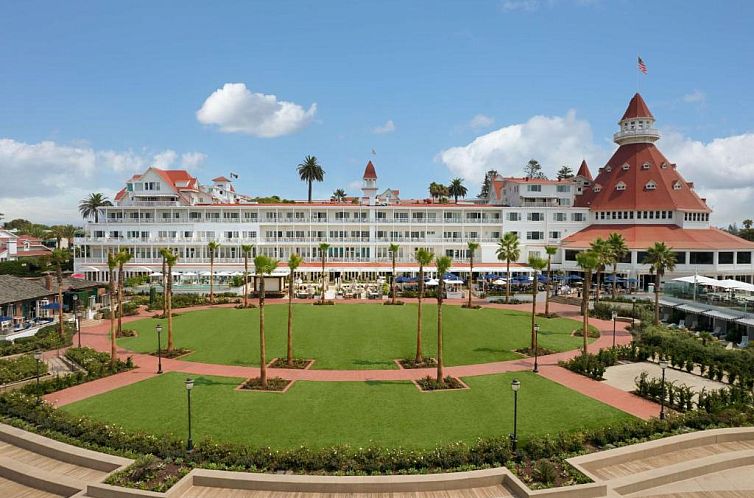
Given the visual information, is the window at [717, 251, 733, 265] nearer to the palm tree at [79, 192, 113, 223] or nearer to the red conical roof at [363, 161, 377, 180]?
the red conical roof at [363, 161, 377, 180]

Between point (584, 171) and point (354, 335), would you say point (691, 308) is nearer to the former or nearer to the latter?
point (354, 335)

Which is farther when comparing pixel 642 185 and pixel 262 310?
pixel 642 185

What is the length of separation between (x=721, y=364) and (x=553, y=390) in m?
9.14

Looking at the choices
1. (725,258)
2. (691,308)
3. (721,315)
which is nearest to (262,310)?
(721,315)

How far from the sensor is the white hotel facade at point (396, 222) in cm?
5966

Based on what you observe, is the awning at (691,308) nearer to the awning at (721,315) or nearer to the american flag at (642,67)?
the awning at (721,315)

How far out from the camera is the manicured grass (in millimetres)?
15398

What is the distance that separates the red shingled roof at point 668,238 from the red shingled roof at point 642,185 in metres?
2.76

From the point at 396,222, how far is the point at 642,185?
1263 inches

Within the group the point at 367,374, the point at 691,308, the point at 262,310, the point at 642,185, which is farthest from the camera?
the point at 642,185

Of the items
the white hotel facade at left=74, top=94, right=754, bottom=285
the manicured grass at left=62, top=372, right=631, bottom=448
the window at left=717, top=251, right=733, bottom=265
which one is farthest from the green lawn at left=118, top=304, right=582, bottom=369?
the window at left=717, top=251, right=733, bottom=265

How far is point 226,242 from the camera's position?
62562mm

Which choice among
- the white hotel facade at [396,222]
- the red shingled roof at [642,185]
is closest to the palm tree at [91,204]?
the white hotel facade at [396,222]

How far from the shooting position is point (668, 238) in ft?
179
